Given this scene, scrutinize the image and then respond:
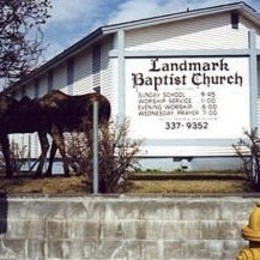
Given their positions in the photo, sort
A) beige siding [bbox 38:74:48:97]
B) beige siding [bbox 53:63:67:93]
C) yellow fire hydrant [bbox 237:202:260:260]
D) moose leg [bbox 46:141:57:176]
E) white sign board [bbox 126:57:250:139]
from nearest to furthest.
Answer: yellow fire hydrant [bbox 237:202:260:260], white sign board [bbox 126:57:250:139], moose leg [bbox 46:141:57:176], beige siding [bbox 53:63:67:93], beige siding [bbox 38:74:48:97]

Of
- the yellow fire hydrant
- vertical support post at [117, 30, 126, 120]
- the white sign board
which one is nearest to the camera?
the yellow fire hydrant

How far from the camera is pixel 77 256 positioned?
10.2 metres

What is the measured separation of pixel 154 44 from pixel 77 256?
13.4 m

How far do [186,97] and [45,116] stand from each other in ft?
10.3

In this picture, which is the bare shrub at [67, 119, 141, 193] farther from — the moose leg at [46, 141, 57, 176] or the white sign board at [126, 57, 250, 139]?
the moose leg at [46, 141, 57, 176]

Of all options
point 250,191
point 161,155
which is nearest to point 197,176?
point 161,155

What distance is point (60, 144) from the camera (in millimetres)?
13094

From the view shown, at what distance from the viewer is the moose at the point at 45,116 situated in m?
13.8

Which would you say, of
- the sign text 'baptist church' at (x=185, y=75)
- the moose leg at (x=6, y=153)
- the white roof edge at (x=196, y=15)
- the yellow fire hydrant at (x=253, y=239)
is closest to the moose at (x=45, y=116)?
the moose leg at (x=6, y=153)

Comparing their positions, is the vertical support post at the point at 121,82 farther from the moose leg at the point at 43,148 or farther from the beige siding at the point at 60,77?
the beige siding at the point at 60,77

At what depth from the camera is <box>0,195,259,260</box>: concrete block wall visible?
10.1 meters

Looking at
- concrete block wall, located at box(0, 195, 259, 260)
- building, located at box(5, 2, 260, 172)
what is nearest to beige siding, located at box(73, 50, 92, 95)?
building, located at box(5, 2, 260, 172)

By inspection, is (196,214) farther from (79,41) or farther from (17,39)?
(79,41)

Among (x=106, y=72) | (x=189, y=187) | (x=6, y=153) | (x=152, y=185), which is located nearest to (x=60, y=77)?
(x=106, y=72)
